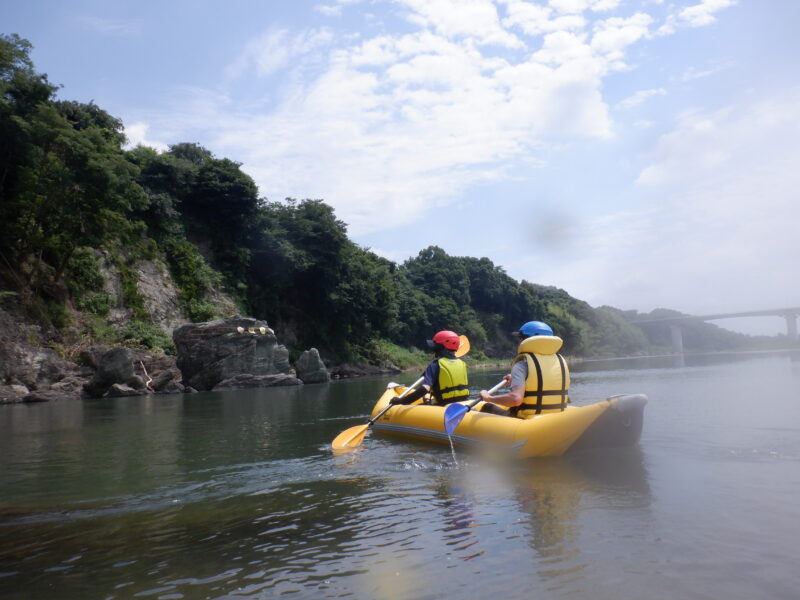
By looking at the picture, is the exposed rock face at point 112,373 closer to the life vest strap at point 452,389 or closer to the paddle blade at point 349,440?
the paddle blade at point 349,440

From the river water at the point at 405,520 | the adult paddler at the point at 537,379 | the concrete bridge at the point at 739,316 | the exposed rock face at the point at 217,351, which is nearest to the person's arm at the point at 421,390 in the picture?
the river water at the point at 405,520

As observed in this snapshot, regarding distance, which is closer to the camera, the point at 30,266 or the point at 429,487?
the point at 429,487

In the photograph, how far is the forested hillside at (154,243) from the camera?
18.6m

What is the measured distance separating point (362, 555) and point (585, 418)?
321cm

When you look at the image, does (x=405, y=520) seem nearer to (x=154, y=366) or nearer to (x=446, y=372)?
(x=446, y=372)

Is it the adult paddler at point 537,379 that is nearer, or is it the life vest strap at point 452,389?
the adult paddler at point 537,379

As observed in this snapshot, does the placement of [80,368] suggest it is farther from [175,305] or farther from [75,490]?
[75,490]

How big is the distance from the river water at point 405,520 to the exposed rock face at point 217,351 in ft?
43.9

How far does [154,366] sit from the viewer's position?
21.1 metres

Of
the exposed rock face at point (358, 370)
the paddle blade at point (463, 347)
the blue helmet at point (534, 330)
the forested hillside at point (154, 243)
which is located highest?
the forested hillside at point (154, 243)

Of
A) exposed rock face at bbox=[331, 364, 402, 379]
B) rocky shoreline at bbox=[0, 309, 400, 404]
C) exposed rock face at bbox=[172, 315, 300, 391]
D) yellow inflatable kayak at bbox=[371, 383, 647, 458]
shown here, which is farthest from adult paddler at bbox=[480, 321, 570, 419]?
exposed rock face at bbox=[331, 364, 402, 379]

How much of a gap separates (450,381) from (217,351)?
50.7ft

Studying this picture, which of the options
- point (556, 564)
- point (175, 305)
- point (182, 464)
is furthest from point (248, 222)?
point (556, 564)

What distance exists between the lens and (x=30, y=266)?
2042cm
